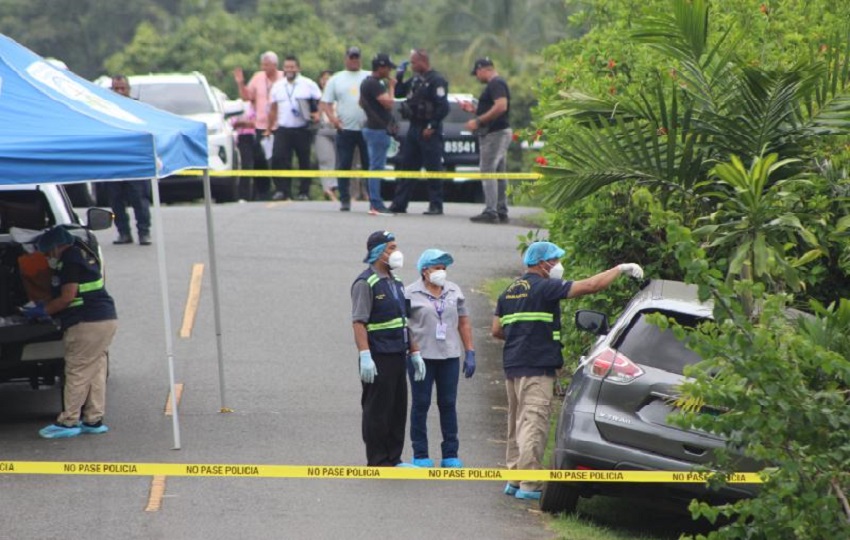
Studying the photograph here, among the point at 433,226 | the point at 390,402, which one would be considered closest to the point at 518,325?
the point at 390,402

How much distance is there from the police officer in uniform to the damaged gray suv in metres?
11.5

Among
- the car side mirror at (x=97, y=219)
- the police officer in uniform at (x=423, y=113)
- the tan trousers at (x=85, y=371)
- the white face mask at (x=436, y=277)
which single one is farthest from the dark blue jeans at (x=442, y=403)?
the police officer in uniform at (x=423, y=113)

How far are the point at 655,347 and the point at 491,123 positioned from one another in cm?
1146

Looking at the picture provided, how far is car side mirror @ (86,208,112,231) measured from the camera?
1263 centimetres

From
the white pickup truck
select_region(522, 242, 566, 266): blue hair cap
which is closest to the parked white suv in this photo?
the white pickup truck

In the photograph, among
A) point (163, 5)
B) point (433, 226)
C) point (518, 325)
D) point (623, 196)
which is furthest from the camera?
point (163, 5)

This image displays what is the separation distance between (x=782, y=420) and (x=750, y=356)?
0.94ft

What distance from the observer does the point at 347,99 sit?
21.4 meters

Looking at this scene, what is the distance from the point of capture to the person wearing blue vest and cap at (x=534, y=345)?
10094mm

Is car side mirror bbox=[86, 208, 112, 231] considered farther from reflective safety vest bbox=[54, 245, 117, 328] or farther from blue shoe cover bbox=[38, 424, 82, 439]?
blue shoe cover bbox=[38, 424, 82, 439]

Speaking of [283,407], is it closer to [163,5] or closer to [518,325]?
[518,325]

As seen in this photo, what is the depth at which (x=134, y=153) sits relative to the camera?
1065 cm

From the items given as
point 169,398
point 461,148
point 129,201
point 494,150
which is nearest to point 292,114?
point 461,148

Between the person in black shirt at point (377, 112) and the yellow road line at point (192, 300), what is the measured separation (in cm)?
403
